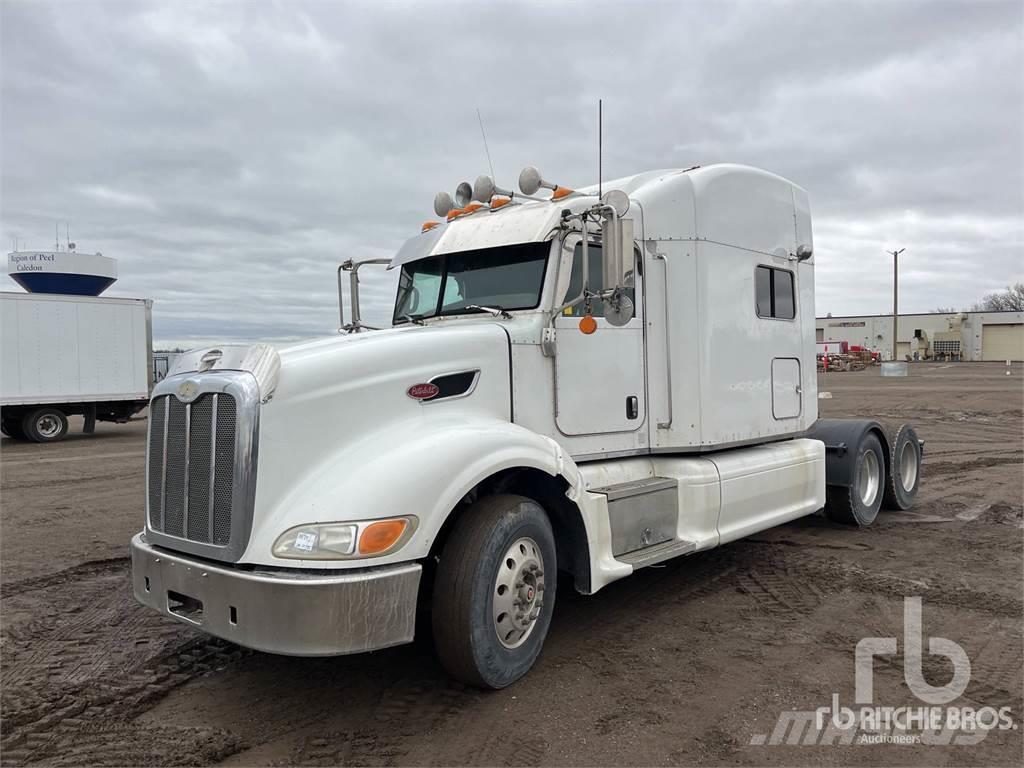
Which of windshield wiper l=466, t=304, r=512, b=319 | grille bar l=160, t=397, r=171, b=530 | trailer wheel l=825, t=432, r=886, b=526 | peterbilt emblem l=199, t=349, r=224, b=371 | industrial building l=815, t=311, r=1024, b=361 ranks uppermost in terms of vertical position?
industrial building l=815, t=311, r=1024, b=361

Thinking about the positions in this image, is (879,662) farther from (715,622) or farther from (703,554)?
(703,554)

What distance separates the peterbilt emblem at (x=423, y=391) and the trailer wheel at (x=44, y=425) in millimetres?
16979

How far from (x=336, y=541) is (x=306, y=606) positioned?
30 centimetres

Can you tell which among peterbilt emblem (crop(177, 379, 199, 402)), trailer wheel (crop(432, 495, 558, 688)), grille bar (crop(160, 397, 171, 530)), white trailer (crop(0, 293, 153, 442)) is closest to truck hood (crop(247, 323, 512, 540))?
peterbilt emblem (crop(177, 379, 199, 402))

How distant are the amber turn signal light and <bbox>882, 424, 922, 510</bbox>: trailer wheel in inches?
270

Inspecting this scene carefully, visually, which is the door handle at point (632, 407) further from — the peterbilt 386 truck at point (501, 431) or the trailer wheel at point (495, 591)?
the trailer wheel at point (495, 591)

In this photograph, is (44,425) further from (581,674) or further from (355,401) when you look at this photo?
(581,674)

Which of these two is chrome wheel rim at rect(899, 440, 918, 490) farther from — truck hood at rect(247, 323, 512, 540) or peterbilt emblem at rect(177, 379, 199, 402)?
peterbilt emblem at rect(177, 379, 199, 402)

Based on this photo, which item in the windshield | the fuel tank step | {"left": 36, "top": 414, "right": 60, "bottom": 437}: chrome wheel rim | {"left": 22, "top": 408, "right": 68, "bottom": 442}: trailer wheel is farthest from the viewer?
{"left": 36, "top": 414, "right": 60, "bottom": 437}: chrome wheel rim

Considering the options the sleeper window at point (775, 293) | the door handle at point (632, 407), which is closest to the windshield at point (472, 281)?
the door handle at point (632, 407)

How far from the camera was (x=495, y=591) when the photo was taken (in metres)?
3.90

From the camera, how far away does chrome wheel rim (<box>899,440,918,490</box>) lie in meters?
8.66

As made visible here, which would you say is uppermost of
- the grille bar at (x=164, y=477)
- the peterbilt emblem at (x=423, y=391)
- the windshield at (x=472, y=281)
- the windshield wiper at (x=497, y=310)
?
the windshield at (x=472, y=281)

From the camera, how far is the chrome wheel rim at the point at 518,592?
13.0ft
